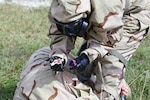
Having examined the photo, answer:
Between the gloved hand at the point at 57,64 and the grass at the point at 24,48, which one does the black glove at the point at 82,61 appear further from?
the grass at the point at 24,48

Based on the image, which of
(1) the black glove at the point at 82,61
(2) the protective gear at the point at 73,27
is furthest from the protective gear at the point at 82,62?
(2) the protective gear at the point at 73,27

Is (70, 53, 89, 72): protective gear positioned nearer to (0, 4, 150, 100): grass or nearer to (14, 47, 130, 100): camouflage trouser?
(14, 47, 130, 100): camouflage trouser

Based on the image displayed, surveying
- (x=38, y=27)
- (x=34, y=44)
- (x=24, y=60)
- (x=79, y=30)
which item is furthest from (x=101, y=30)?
(x=38, y=27)

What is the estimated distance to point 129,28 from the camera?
9.01 ft

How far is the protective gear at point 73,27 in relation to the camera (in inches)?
88.9

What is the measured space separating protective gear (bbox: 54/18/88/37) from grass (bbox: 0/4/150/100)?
0.80 meters

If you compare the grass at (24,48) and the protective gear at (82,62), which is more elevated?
the protective gear at (82,62)

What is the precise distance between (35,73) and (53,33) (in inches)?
9.7

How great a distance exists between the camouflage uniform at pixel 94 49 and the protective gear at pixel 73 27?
0.11ft

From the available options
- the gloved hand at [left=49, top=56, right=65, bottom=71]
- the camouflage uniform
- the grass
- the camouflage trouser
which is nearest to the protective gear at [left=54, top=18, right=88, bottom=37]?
the camouflage uniform

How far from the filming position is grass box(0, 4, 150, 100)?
3168 mm

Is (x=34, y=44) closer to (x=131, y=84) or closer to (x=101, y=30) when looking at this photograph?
(x=131, y=84)

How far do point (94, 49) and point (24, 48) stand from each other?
60.6 inches

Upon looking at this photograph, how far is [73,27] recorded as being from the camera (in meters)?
2.29
